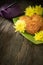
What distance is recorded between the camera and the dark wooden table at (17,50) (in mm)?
902

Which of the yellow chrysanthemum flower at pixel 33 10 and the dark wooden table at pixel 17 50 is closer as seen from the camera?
the dark wooden table at pixel 17 50

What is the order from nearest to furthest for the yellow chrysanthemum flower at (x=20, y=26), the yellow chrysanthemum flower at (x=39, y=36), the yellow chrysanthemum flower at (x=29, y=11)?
the yellow chrysanthemum flower at (x=39, y=36) → the yellow chrysanthemum flower at (x=20, y=26) → the yellow chrysanthemum flower at (x=29, y=11)

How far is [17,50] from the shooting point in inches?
39.1

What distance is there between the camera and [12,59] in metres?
0.92

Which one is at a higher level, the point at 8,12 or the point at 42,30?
the point at 8,12

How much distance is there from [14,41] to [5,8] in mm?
416

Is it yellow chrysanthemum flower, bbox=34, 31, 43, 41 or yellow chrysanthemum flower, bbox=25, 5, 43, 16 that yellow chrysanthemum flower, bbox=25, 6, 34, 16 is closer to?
yellow chrysanthemum flower, bbox=25, 5, 43, 16

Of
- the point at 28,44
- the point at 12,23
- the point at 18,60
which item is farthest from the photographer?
the point at 12,23

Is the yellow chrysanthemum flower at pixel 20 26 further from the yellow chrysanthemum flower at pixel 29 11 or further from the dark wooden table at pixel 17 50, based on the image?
the yellow chrysanthemum flower at pixel 29 11

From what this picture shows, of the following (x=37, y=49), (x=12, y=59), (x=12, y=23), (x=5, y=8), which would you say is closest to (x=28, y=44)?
(x=37, y=49)

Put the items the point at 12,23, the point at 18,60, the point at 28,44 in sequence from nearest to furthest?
the point at 18,60 → the point at 28,44 → the point at 12,23

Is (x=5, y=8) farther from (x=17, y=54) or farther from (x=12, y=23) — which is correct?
(x=17, y=54)

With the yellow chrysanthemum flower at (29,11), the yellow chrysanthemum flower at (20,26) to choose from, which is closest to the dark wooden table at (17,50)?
the yellow chrysanthemum flower at (20,26)

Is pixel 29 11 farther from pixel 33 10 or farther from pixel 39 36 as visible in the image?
pixel 39 36
